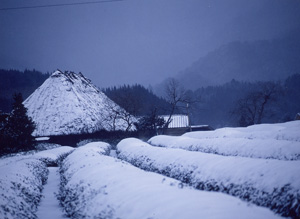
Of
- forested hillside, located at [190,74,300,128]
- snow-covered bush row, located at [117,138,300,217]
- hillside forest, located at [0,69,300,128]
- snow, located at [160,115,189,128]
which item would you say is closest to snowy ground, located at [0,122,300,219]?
snow-covered bush row, located at [117,138,300,217]

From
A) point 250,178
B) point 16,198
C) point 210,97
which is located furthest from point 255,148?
point 210,97

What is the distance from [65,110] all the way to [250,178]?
30.9 m

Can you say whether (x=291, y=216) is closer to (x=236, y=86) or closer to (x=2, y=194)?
(x=2, y=194)

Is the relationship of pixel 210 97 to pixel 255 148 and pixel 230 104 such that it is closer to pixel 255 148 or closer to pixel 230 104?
pixel 230 104

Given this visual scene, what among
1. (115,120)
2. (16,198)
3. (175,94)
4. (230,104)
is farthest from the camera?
(230,104)

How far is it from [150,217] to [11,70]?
127 m

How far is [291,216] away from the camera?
138 inches

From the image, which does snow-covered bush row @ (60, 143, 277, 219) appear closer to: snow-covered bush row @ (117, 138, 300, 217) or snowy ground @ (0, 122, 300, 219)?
snowy ground @ (0, 122, 300, 219)

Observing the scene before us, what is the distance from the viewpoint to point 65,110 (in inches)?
1226

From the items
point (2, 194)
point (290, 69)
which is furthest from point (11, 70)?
point (290, 69)

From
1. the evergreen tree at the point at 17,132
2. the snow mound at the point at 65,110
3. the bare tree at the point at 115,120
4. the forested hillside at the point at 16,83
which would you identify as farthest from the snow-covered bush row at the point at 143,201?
the forested hillside at the point at 16,83

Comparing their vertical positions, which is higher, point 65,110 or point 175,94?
point 175,94

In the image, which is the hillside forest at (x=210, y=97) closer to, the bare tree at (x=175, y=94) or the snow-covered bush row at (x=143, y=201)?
the bare tree at (x=175, y=94)

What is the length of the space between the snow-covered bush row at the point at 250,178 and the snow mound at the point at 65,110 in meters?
24.1
